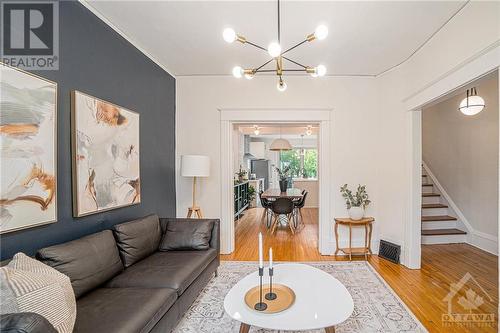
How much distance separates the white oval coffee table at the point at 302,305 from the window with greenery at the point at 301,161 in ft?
27.1

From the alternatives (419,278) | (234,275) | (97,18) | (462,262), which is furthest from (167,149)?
(462,262)

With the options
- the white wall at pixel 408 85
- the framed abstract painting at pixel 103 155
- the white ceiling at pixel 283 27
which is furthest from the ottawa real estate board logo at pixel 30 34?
the white wall at pixel 408 85

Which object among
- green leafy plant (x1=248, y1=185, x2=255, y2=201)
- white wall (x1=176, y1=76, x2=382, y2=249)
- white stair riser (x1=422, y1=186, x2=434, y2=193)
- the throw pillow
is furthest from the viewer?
green leafy plant (x1=248, y1=185, x2=255, y2=201)

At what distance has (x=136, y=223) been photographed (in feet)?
8.32

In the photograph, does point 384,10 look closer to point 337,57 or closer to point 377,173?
point 337,57

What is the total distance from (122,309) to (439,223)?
521 centimetres

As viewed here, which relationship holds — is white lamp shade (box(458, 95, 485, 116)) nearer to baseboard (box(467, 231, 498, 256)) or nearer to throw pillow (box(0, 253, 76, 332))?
baseboard (box(467, 231, 498, 256))

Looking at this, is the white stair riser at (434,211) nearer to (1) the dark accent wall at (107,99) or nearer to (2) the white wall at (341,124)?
(2) the white wall at (341,124)

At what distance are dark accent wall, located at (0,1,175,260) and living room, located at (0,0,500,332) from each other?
0.7 inches

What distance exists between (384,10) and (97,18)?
2.91m

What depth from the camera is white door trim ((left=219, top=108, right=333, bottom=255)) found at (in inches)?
156

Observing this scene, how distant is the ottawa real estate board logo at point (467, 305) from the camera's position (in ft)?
7.12

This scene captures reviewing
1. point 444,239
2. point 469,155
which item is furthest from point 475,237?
point 469,155

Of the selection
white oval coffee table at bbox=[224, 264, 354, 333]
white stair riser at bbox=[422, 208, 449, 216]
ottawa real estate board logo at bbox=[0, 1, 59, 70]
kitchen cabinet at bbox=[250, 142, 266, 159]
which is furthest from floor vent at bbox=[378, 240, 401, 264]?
kitchen cabinet at bbox=[250, 142, 266, 159]
